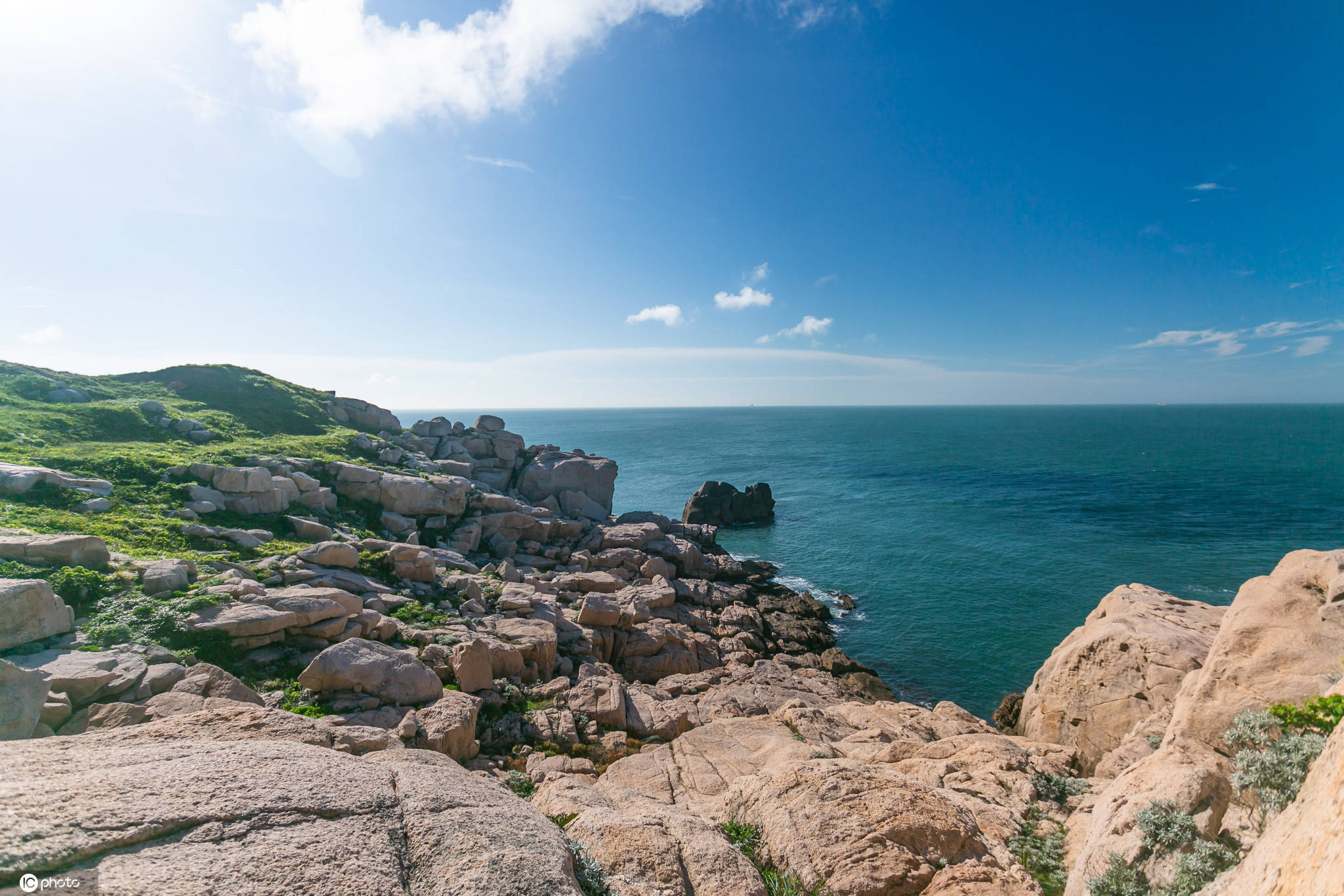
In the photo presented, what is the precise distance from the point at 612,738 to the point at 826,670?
57.2 feet

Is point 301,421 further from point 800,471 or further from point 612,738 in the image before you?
point 800,471

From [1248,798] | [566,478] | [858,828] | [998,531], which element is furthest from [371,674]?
[998,531]

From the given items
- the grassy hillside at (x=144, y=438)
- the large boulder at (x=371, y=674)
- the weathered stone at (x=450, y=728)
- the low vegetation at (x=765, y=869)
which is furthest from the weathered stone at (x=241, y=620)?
the low vegetation at (x=765, y=869)

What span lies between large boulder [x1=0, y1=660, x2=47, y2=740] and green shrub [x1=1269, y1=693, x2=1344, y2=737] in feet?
61.4

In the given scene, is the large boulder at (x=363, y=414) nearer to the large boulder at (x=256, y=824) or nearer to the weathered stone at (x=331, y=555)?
the weathered stone at (x=331, y=555)

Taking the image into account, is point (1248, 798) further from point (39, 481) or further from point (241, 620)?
point (39, 481)

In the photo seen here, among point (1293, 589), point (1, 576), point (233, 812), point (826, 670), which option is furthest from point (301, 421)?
point (1293, 589)

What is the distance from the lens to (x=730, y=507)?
67.3m

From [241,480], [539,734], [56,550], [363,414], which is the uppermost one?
[363,414]

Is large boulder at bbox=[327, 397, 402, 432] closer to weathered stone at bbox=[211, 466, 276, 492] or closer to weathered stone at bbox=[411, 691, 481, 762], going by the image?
weathered stone at bbox=[211, 466, 276, 492]

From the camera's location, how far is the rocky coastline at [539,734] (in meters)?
5.37

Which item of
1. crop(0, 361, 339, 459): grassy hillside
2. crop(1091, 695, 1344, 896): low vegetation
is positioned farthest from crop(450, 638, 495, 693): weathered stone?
crop(0, 361, 339, 459): grassy hillside

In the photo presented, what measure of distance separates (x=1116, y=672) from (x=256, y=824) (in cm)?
2091

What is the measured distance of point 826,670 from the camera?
97.3ft
